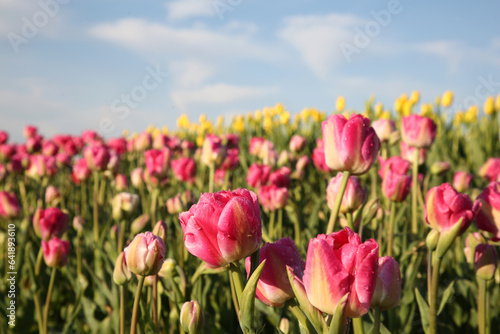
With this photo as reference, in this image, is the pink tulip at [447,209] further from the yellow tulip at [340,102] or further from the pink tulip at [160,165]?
the yellow tulip at [340,102]

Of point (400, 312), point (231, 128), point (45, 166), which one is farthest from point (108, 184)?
point (231, 128)

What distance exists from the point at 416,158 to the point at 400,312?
781 millimetres

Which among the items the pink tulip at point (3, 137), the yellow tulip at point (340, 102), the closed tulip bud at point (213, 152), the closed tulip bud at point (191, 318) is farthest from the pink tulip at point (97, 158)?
the yellow tulip at point (340, 102)

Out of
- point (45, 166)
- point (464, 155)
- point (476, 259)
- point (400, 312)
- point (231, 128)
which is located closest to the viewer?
point (476, 259)

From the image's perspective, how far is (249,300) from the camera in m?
0.61

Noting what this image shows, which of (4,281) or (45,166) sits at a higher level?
(45,166)

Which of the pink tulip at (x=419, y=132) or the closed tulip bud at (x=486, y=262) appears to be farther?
the pink tulip at (x=419, y=132)

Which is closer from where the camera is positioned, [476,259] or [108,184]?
[476,259]

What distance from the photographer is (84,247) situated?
229 centimetres

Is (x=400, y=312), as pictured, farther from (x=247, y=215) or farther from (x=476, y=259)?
(x=247, y=215)

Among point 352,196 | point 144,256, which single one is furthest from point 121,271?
point 352,196

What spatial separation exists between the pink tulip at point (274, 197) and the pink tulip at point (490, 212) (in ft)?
2.78

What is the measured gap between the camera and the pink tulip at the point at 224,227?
2.10 ft

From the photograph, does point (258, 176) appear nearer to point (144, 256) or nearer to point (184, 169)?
point (184, 169)
